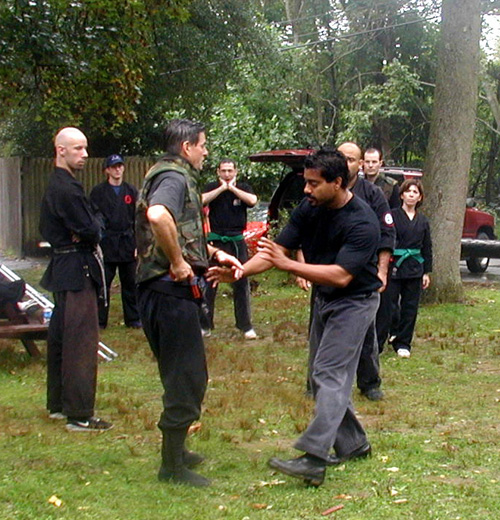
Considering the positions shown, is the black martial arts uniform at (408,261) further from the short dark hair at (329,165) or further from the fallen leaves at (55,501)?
the fallen leaves at (55,501)

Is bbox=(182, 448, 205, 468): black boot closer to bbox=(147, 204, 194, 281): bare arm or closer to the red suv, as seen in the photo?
bbox=(147, 204, 194, 281): bare arm

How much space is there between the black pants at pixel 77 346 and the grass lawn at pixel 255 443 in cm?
24

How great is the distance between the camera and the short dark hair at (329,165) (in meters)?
Result: 5.54

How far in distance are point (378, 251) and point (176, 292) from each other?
112 inches

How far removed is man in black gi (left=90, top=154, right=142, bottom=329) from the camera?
11.3m

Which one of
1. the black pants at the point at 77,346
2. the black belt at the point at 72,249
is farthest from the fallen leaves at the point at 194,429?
the black belt at the point at 72,249

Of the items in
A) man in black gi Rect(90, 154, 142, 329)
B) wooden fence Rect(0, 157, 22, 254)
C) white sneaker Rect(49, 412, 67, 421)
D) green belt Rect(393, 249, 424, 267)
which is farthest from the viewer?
wooden fence Rect(0, 157, 22, 254)

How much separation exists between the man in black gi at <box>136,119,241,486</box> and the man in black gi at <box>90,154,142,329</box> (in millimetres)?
5872

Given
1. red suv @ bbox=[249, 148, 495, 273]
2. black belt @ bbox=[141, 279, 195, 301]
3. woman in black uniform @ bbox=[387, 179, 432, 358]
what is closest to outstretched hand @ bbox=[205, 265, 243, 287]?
black belt @ bbox=[141, 279, 195, 301]

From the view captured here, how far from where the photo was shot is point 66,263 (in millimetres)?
6750

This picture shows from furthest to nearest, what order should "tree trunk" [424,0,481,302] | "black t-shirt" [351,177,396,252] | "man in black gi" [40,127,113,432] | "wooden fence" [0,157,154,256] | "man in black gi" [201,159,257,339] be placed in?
"wooden fence" [0,157,154,256] → "tree trunk" [424,0,481,302] → "man in black gi" [201,159,257,339] → "black t-shirt" [351,177,396,252] → "man in black gi" [40,127,113,432]

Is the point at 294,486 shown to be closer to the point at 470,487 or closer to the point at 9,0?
the point at 470,487

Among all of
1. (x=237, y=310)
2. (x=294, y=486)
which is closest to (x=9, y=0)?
(x=237, y=310)

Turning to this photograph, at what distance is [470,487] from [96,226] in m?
3.13
